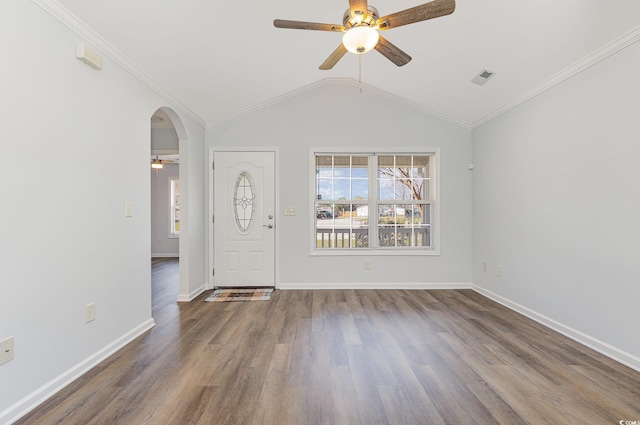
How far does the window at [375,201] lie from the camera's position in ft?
15.0

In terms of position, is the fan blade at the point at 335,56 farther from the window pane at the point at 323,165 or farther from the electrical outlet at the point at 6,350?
the electrical outlet at the point at 6,350

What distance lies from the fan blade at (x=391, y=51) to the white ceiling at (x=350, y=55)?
0.64 meters

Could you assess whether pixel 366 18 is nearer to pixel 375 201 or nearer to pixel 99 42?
pixel 99 42

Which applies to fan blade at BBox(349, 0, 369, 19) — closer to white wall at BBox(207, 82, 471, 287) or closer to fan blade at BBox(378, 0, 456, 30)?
fan blade at BBox(378, 0, 456, 30)

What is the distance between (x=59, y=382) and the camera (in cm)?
192

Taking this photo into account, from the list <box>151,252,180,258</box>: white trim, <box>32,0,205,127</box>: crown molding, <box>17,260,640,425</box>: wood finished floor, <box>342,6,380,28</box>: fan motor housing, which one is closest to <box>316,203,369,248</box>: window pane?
<box>17,260,640,425</box>: wood finished floor

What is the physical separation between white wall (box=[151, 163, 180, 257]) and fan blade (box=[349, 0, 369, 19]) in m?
7.12

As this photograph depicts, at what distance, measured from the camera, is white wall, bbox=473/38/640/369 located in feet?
7.33

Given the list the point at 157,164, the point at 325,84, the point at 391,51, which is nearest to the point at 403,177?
the point at 325,84

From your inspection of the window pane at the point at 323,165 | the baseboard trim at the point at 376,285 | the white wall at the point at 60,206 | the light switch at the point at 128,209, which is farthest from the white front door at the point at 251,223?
the light switch at the point at 128,209

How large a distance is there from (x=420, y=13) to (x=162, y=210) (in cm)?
778

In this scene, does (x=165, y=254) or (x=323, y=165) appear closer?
(x=323, y=165)

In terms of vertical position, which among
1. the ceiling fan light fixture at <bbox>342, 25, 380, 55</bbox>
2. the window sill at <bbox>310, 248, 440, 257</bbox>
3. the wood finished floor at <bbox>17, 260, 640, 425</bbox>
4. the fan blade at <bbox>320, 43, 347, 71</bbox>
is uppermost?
the fan blade at <bbox>320, 43, 347, 71</bbox>

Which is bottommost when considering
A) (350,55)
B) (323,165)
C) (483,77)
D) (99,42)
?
(323,165)
